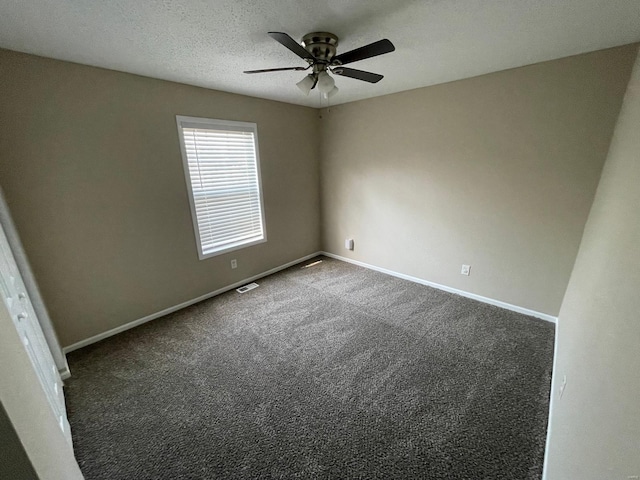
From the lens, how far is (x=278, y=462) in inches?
54.3

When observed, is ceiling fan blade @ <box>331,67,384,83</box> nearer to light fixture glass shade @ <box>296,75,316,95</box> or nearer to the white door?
light fixture glass shade @ <box>296,75,316,95</box>

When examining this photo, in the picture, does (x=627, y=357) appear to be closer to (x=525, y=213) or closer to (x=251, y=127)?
(x=525, y=213)

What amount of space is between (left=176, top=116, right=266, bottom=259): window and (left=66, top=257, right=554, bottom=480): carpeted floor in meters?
0.93

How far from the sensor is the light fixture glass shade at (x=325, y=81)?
5.90 feet

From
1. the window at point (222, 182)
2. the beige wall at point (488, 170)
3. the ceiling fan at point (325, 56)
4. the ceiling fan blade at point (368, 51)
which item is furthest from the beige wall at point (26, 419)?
the beige wall at point (488, 170)

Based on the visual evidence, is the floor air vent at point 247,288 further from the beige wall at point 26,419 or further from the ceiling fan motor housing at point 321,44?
the ceiling fan motor housing at point 321,44

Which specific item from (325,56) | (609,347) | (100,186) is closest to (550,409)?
(609,347)

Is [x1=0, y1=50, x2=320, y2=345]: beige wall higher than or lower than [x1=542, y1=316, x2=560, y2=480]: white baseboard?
higher

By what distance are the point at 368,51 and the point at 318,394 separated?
86.3 inches

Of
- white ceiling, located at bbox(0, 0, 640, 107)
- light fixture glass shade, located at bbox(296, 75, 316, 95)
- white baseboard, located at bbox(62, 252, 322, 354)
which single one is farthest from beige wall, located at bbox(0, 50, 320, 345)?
light fixture glass shade, located at bbox(296, 75, 316, 95)

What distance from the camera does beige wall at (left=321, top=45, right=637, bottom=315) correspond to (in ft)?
6.84

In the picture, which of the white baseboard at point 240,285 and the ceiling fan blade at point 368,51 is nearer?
the ceiling fan blade at point 368,51

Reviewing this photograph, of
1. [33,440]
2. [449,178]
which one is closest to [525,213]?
[449,178]

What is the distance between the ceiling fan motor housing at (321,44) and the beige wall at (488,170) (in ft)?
5.12
